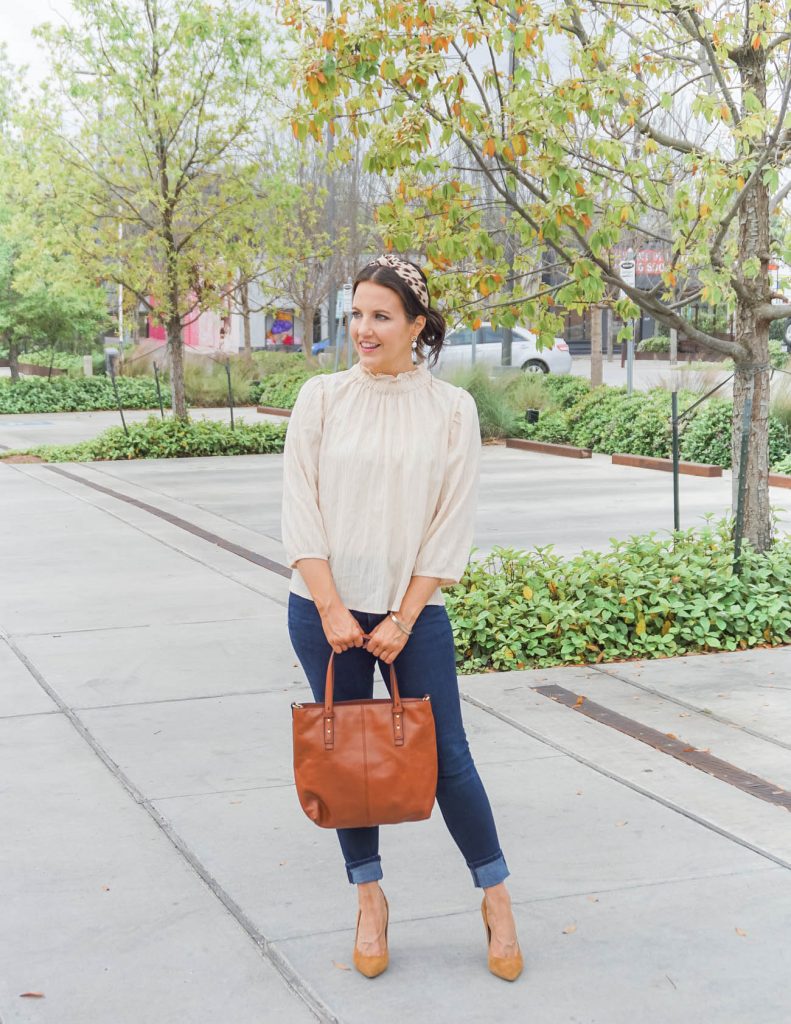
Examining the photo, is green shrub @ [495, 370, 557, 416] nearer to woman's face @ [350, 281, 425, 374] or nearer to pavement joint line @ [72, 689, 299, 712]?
pavement joint line @ [72, 689, 299, 712]

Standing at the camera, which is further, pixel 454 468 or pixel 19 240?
pixel 19 240

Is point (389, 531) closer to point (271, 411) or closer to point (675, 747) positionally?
point (675, 747)

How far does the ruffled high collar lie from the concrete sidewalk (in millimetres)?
1503

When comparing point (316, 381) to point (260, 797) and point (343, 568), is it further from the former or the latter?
point (260, 797)

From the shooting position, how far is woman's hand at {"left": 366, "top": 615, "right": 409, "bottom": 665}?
3.39 meters

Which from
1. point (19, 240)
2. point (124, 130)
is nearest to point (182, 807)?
point (124, 130)

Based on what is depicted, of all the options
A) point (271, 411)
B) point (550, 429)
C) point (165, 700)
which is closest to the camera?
point (165, 700)

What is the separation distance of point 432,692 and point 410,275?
→ 1.06 metres

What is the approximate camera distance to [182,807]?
15.9ft

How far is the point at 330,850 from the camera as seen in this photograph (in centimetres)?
445

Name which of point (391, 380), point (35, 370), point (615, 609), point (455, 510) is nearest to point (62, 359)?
point (35, 370)

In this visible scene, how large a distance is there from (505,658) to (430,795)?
3458 mm

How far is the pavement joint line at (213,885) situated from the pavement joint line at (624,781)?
5.28ft

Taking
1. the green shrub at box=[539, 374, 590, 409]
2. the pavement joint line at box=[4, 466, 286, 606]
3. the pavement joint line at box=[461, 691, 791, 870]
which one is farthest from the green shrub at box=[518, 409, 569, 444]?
the pavement joint line at box=[461, 691, 791, 870]
